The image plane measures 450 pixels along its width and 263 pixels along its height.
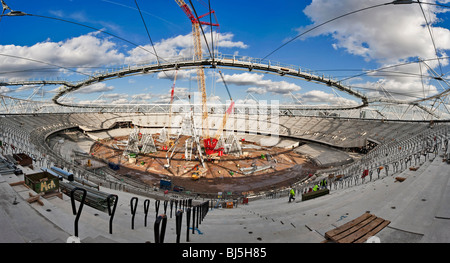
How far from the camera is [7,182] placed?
7.65m

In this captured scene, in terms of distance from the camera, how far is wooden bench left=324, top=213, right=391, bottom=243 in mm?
5305

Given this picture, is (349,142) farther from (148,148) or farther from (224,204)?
(148,148)

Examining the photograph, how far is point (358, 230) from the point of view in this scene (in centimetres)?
570

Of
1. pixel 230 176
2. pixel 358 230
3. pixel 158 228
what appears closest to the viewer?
pixel 158 228

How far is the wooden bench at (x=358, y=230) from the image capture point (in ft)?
17.4

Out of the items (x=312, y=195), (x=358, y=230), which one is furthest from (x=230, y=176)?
(x=358, y=230)

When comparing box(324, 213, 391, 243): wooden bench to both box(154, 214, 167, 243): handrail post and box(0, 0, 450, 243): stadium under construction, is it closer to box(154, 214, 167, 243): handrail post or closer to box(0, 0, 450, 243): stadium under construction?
box(0, 0, 450, 243): stadium under construction

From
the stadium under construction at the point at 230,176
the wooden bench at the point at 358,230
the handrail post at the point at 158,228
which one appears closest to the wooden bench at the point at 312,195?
the stadium under construction at the point at 230,176

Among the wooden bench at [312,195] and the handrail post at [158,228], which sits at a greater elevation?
the handrail post at [158,228]

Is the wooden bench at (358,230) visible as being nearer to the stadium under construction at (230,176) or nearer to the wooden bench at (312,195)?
the stadium under construction at (230,176)

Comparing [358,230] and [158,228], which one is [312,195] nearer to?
[358,230]

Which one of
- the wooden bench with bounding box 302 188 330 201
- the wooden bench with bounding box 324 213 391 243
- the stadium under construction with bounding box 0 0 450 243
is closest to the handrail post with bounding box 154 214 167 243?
the stadium under construction with bounding box 0 0 450 243
